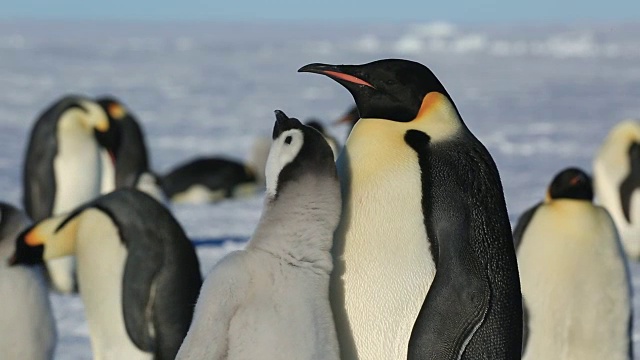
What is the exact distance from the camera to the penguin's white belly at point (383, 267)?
8.38ft

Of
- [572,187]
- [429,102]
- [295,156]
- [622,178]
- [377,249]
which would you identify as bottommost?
[622,178]

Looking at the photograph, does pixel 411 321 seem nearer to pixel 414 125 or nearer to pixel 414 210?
pixel 414 210

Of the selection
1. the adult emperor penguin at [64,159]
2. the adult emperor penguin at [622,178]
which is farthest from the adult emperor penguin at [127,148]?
the adult emperor penguin at [622,178]

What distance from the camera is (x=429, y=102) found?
265 cm

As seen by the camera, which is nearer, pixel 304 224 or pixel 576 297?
pixel 304 224

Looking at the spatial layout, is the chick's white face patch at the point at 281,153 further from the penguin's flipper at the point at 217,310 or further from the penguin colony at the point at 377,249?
the penguin's flipper at the point at 217,310

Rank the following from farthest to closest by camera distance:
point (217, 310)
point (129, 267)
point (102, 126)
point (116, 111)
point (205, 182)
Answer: point (205, 182), point (116, 111), point (102, 126), point (129, 267), point (217, 310)

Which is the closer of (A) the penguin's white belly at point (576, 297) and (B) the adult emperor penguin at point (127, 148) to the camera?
(A) the penguin's white belly at point (576, 297)

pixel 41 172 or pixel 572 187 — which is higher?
pixel 572 187

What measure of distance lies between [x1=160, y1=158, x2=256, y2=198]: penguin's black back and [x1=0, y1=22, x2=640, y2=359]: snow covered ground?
30cm

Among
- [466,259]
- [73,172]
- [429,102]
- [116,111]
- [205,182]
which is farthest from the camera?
[205,182]

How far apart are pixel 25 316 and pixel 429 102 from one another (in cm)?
177

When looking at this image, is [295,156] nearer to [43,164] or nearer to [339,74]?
[339,74]

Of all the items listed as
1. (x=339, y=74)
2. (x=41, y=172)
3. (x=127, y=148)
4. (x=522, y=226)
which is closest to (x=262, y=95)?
(x=127, y=148)
